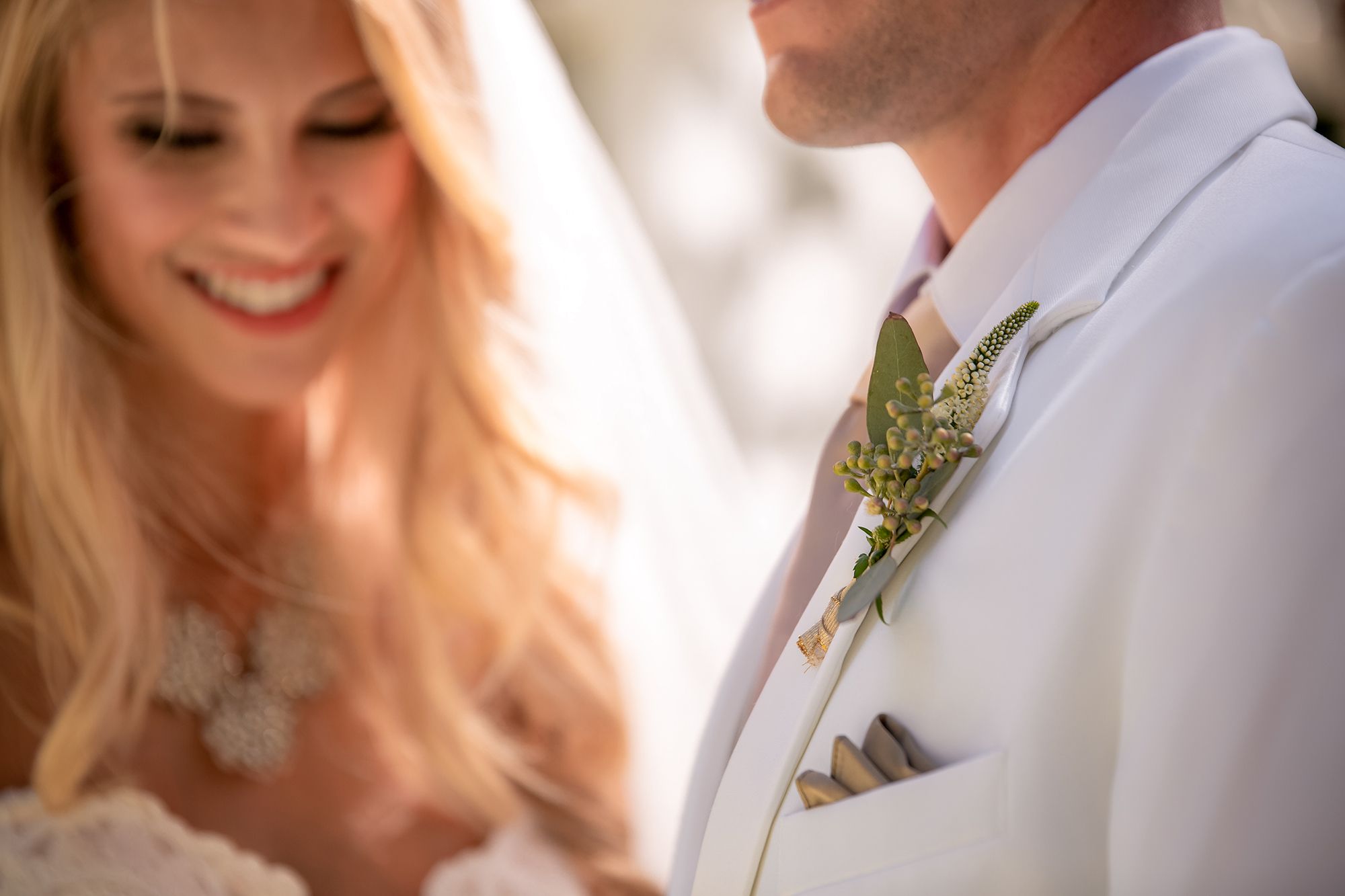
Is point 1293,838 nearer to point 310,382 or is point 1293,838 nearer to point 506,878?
point 506,878

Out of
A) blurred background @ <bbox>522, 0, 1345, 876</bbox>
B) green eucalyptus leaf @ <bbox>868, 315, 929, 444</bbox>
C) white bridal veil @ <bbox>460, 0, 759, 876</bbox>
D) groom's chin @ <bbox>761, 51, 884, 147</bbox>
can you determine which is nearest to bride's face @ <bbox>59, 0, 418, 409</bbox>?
white bridal veil @ <bbox>460, 0, 759, 876</bbox>

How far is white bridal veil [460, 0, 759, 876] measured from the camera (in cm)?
146

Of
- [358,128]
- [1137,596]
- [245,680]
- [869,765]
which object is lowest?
[245,680]

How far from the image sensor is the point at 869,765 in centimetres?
72

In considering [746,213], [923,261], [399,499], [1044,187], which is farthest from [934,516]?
[746,213]

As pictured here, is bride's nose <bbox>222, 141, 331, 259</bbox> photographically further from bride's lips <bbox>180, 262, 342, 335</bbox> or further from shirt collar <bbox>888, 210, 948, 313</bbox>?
shirt collar <bbox>888, 210, 948, 313</bbox>

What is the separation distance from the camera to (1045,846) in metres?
0.67

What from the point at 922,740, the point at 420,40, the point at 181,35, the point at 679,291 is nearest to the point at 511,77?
the point at 420,40

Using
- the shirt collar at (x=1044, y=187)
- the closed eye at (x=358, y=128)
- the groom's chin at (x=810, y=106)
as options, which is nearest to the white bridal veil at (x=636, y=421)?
the closed eye at (x=358, y=128)

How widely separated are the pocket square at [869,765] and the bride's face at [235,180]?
82 cm

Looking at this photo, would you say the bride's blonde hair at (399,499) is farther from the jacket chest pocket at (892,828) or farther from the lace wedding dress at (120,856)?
the jacket chest pocket at (892,828)

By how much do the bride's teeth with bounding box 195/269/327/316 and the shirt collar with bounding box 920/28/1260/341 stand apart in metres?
0.72

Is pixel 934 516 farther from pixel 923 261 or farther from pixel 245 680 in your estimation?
pixel 245 680

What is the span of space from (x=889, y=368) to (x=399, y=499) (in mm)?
898
